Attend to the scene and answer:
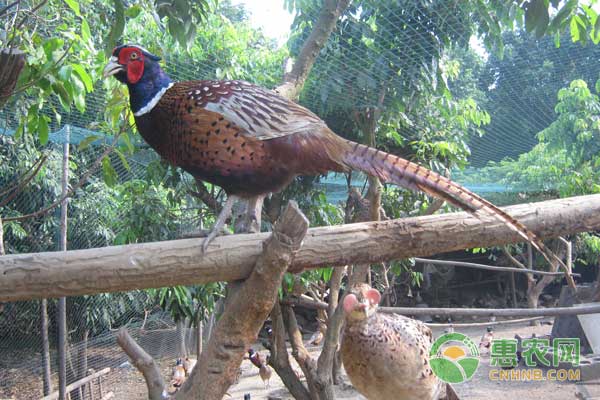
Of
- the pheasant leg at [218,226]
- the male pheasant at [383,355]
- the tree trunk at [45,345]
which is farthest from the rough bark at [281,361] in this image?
the pheasant leg at [218,226]

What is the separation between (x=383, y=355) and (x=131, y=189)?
7.66 feet

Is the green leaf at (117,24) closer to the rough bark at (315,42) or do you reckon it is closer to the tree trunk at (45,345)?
the rough bark at (315,42)

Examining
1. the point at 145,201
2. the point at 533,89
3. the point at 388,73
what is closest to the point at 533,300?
the point at 533,89

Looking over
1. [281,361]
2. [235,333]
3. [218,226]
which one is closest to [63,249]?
[281,361]

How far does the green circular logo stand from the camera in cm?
Answer: 206

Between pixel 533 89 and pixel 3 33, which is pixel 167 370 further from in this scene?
pixel 3 33

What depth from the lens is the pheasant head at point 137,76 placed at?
1.81 meters

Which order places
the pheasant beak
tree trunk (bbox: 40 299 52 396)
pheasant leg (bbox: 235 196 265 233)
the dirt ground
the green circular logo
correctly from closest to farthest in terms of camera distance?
the pheasant beak, pheasant leg (bbox: 235 196 265 233), the green circular logo, tree trunk (bbox: 40 299 52 396), the dirt ground

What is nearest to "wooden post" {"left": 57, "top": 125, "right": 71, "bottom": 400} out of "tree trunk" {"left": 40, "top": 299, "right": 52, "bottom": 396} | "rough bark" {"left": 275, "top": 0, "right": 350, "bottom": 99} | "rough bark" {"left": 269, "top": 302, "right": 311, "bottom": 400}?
"tree trunk" {"left": 40, "top": 299, "right": 52, "bottom": 396}

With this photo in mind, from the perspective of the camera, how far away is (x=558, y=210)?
155 centimetres

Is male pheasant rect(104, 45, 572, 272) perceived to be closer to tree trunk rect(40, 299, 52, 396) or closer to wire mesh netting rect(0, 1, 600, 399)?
wire mesh netting rect(0, 1, 600, 399)

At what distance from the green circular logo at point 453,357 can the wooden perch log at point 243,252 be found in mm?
658

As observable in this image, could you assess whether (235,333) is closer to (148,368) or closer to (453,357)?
(148,368)

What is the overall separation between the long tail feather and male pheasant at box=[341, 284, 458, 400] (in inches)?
24.7
